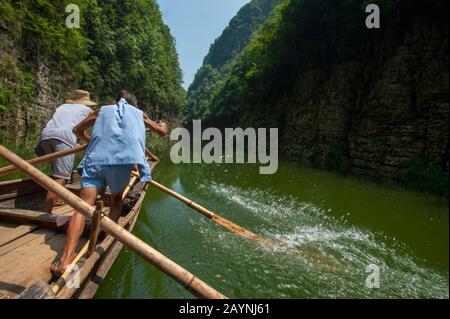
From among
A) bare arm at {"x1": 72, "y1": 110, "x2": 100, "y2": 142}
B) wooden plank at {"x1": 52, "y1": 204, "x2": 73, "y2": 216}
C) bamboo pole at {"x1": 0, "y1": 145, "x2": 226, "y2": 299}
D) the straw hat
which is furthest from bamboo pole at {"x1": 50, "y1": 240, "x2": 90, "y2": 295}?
the straw hat

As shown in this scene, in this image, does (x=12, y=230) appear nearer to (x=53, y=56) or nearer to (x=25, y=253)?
(x=25, y=253)

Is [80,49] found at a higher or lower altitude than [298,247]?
higher

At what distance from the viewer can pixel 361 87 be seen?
1546cm

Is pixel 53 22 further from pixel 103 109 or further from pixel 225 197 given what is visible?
pixel 103 109

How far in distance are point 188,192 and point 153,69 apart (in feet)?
86.8

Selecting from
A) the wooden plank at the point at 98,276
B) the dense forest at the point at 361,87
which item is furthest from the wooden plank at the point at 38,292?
the dense forest at the point at 361,87

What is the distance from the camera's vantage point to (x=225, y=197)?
8.09 meters

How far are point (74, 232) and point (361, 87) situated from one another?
16269 mm

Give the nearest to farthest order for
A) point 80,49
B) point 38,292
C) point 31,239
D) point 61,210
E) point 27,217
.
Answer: point 38,292 < point 31,239 < point 27,217 < point 61,210 < point 80,49

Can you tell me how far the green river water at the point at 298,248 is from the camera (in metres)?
3.14

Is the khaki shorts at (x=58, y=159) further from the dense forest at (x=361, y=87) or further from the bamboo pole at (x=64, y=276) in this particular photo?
the dense forest at (x=361, y=87)

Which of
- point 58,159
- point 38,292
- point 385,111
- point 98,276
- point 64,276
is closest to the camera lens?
point 38,292

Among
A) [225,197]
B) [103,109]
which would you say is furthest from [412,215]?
[103,109]

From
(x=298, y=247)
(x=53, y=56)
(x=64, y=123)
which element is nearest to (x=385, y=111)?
(x=298, y=247)
